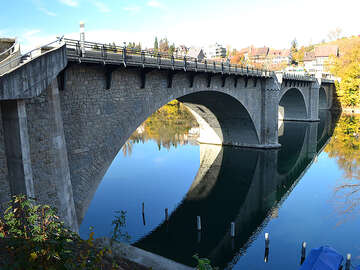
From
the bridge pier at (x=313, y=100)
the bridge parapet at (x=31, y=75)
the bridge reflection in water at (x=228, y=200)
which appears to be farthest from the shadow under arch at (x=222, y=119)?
the bridge pier at (x=313, y=100)

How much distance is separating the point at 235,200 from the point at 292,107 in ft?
173

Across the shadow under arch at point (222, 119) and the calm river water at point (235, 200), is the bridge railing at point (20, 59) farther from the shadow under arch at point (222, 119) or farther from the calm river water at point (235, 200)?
the shadow under arch at point (222, 119)

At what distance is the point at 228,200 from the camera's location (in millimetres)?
26828

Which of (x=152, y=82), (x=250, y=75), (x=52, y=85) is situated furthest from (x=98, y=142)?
(x=250, y=75)

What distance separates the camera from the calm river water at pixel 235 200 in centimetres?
1908

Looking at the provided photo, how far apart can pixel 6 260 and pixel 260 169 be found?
1274 inches

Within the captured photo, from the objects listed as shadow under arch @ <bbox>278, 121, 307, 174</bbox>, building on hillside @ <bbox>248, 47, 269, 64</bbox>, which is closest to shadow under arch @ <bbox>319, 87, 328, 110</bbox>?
shadow under arch @ <bbox>278, 121, 307, 174</bbox>

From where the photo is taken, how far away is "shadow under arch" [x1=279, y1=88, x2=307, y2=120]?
68250mm

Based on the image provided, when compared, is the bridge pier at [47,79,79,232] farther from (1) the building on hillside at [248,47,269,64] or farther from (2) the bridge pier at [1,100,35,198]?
(1) the building on hillside at [248,47,269,64]

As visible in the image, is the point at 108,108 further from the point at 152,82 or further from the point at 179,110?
the point at 179,110

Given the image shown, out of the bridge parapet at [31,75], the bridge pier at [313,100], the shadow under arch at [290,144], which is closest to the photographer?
the bridge parapet at [31,75]

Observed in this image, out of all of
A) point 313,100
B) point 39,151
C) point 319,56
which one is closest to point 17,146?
point 39,151

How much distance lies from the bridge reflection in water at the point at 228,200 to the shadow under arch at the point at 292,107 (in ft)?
67.8

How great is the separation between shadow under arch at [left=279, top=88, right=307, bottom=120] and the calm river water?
20.5 m
